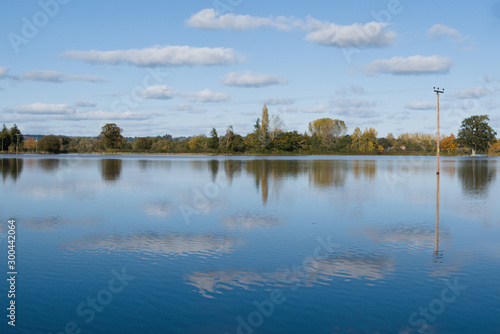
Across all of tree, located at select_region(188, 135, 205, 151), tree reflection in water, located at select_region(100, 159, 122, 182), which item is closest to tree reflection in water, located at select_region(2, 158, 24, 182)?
tree reflection in water, located at select_region(100, 159, 122, 182)

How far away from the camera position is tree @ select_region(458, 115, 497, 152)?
512ft

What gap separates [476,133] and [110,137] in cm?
14368

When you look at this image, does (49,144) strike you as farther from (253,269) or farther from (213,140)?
(253,269)

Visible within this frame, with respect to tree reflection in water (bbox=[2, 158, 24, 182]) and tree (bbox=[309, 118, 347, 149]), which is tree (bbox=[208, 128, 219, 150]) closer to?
tree (bbox=[309, 118, 347, 149])

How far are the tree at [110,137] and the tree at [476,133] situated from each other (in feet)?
448

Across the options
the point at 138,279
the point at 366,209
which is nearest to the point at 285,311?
the point at 138,279

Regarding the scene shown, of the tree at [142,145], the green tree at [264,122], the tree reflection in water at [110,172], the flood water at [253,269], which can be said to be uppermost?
the green tree at [264,122]

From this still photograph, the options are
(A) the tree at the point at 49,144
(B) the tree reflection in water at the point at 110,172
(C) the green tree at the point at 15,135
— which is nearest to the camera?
(B) the tree reflection in water at the point at 110,172

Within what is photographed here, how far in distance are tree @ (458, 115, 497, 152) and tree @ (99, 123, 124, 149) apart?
13657 cm

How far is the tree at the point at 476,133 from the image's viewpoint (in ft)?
512

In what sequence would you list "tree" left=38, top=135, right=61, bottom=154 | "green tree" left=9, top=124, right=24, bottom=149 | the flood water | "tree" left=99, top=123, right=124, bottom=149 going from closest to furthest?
the flood water → "green tree" left=9, top=124, right=24, bottom=149 → "tree" left=38, top=135, right=61, bottom=154 → "tree" left=99, top=123, right=124, bottom=149

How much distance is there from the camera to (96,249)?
43.1 ft

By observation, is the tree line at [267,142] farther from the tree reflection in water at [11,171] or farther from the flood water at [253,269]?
the flood water at [253,269]

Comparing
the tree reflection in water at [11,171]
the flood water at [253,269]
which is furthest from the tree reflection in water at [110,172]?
the flood water at [253,269]
